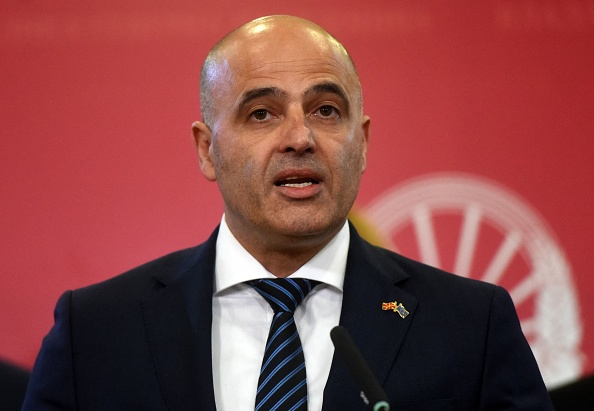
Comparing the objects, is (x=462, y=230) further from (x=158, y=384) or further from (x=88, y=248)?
(x=158, y=384)

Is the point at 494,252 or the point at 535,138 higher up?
the point at 535,138

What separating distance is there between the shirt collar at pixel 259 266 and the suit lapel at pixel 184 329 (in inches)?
1.1

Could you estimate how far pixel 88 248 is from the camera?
9.51ft

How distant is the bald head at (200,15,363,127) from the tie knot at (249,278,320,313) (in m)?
0.38

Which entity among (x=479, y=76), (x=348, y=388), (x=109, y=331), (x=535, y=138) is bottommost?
(x=348, y=388)

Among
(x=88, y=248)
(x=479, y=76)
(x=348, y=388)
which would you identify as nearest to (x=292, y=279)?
(x=348, y=388)

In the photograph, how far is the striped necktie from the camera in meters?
1.82

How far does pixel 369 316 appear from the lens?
194 cm

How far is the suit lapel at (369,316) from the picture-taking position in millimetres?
1829

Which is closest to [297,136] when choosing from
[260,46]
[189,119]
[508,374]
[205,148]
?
[260,46]

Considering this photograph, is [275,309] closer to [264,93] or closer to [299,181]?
[299,181]

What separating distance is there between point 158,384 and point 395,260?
23.6 inches

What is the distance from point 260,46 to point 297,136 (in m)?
0.26

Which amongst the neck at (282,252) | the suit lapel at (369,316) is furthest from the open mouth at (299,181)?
the suit lapel at (369,316)
